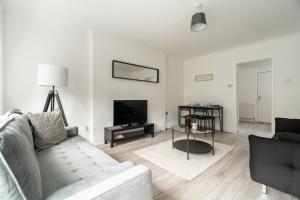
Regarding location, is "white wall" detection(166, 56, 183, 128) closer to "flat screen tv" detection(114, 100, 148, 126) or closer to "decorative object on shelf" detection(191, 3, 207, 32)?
"flat screen tv" detection(114, 100, 148, 126)

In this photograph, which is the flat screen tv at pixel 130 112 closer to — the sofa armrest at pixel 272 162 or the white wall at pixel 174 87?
the white wall at pixel 174 87

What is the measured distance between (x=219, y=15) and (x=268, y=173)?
7.80 feet

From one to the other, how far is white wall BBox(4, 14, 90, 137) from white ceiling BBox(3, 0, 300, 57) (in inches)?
8.5

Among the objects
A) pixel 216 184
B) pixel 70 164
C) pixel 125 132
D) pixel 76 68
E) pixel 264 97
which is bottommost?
pixel 216 184

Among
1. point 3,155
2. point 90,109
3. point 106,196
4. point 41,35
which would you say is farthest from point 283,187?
point 41,35

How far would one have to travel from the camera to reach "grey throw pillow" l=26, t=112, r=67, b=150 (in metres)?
1.67

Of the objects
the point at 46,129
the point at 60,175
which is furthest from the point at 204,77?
the point at 60,175

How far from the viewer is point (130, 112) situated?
11.4 ft

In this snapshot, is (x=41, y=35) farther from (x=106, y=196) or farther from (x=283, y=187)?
(x=283, y=187)

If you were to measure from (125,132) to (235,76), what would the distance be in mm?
3359

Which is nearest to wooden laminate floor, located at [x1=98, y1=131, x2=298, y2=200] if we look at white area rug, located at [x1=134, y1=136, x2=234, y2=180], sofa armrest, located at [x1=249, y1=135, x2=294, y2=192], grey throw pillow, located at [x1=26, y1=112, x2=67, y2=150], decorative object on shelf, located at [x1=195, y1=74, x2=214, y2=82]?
white area rug, located at [x1=134, y1=136, x2=234, y2=180]

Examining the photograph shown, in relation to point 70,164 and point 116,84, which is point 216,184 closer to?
point 70,164

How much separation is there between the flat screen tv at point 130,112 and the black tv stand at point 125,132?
131mm

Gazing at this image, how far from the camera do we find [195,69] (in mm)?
5074
